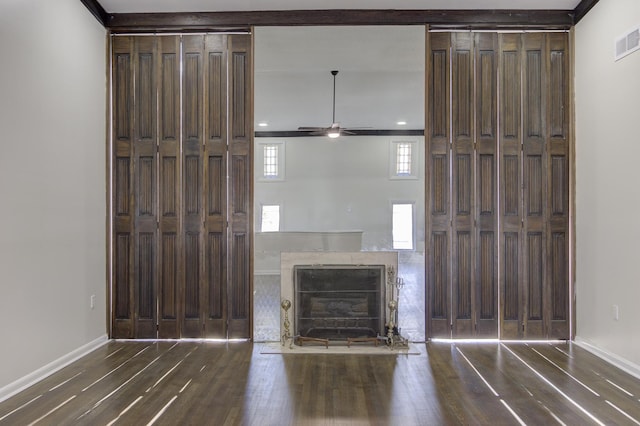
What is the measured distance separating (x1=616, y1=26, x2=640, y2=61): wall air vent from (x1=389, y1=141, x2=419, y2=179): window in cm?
182

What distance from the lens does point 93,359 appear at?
12.4 ft

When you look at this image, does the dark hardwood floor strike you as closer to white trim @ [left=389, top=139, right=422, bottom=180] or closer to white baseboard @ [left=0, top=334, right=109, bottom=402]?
white baseboard @ [left=0, top=334, right=109, bottom=402]

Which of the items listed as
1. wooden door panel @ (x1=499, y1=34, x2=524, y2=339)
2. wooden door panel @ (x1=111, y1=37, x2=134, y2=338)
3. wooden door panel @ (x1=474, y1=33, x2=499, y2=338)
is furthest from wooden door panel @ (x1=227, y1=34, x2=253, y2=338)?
wooden door panel @ (x1=499, y1=34, x2=524, y2=339)

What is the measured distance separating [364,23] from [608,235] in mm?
2993

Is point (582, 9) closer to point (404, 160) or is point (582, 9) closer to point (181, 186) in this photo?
point (404, 160)

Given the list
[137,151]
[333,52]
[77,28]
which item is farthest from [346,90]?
[77,28]

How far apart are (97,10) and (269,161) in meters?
2.18

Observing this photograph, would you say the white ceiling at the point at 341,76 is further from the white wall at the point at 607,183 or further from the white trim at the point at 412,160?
the white wall at the point at 607,183

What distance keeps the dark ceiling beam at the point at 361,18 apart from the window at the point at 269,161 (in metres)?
1.23

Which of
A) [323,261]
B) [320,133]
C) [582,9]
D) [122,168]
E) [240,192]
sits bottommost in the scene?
[323,261]

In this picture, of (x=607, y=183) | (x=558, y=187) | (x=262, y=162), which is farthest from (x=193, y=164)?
(x=607, y=183)

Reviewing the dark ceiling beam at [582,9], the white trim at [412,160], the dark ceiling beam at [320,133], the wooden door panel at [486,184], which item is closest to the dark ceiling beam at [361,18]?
the dark ceiling beam at [582,9]

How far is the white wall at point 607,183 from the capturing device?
11.4ft

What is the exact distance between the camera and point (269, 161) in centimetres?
438
